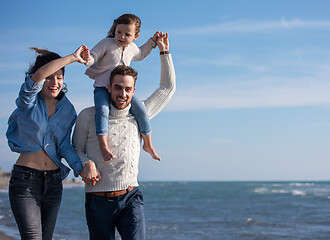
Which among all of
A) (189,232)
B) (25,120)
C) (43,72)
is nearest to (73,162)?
(25,120)

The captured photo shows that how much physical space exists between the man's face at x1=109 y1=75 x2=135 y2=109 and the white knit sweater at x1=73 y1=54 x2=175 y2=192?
0.29ft

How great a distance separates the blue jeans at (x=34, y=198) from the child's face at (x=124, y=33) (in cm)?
113

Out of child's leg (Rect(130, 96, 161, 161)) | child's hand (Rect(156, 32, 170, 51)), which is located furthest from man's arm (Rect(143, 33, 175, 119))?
child's leg (Rect(130, 96, 161, 161))

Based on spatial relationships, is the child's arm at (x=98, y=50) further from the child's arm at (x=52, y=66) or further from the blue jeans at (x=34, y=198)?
the blue jeans at (x=34, y=198)

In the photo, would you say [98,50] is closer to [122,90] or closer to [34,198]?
[122,90]

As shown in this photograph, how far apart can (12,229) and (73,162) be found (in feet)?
29.4

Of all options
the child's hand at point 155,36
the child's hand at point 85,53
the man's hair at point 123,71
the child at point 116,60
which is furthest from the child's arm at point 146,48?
the child's hand at point 85,53

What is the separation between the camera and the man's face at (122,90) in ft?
11.0

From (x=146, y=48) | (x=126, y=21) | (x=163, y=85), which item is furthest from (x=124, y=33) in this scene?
(x=163, y=85)

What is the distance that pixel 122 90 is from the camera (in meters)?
3.36

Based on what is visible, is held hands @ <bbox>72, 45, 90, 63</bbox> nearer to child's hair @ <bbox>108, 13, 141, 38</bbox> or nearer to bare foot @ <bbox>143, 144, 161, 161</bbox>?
child's hair @ <bbox>108, 13, 141, 38</bbox>

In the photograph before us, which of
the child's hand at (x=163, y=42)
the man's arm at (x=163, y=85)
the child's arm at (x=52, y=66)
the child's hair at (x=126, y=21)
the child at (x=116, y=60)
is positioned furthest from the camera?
the child's hand at (x=163, y=42)

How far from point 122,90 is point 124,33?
0.55 m

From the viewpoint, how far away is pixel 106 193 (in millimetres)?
3332
